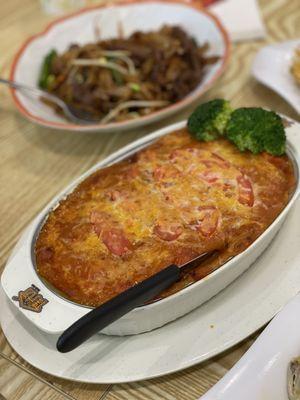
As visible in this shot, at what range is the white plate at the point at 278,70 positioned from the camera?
5.35 ft

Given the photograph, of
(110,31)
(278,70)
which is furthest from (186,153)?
(110,31)

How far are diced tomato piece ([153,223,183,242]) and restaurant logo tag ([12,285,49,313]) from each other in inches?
10.7

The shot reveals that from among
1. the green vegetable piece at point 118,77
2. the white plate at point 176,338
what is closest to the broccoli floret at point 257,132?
the white plate at point 176,338

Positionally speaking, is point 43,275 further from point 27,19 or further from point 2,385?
point 27,19

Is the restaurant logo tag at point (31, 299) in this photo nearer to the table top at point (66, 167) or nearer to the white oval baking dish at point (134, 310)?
the white oval baking dish at point (134, 310)

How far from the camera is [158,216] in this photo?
3.58 feet

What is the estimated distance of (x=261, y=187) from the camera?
44.3 inches

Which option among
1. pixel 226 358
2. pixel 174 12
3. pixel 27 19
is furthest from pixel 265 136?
pixel 27 19

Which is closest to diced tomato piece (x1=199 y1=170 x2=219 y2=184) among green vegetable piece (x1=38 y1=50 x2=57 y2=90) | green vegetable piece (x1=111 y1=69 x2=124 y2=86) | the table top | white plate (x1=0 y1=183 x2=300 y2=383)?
white plate (x1=0 y1=183 x2=300 y2=383)

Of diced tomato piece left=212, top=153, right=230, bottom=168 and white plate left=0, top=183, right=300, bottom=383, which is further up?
diced tomato piece left=212, top=153, right=230, bottom=168

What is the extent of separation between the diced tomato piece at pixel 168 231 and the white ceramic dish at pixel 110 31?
63 cm

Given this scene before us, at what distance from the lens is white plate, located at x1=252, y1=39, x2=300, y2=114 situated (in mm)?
1632

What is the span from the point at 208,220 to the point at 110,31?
4.52 feet

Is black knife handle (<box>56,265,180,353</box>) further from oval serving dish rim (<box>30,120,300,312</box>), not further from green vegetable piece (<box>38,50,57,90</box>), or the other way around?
green vegetable piece (<box>38,50,57,90</box>)
